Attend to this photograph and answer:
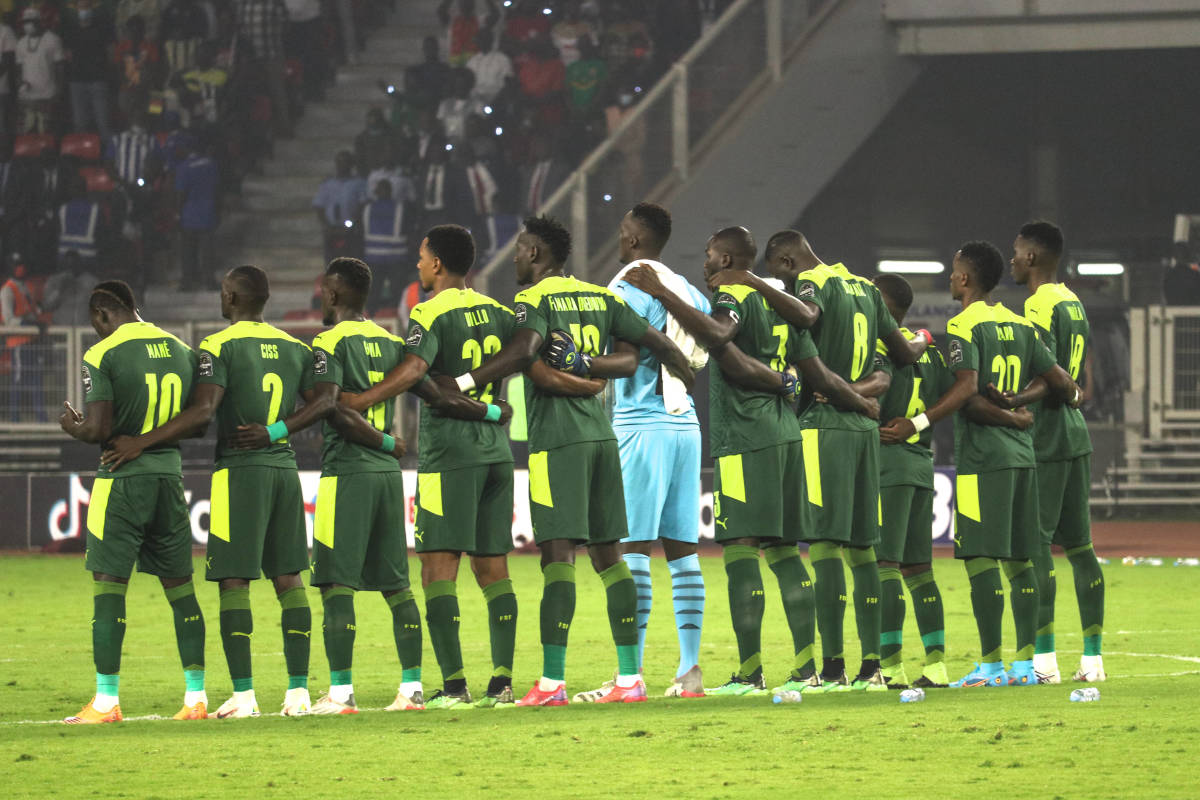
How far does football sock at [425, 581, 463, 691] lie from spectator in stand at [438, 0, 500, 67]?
1893 centimetres

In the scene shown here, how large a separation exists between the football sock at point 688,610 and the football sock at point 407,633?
129 centimetres

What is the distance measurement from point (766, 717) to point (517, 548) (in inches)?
486

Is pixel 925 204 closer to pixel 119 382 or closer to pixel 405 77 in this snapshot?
pixel 405 77

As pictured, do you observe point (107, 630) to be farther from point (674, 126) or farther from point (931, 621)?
point (674, 126)

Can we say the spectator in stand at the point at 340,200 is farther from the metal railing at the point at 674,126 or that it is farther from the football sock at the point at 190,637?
the football sock at the point at 190,637

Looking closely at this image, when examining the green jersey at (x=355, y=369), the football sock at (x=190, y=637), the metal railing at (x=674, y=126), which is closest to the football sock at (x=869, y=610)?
the green jersey at (x=355, y=369)

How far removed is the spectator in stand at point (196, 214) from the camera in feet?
85.2

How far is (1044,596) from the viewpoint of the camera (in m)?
10.2

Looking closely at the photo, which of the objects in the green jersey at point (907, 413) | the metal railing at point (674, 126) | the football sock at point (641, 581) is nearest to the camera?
the football sock at point (641, 581)

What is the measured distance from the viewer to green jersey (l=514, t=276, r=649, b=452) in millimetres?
9250

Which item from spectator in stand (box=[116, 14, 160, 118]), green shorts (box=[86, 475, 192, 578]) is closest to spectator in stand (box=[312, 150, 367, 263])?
spectator in stand (box=[116, 14, 160, 118])

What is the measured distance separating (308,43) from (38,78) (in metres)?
4.01

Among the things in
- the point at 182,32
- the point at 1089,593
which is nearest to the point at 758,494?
the point at 1089,593

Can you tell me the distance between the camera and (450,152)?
82.2 ft
